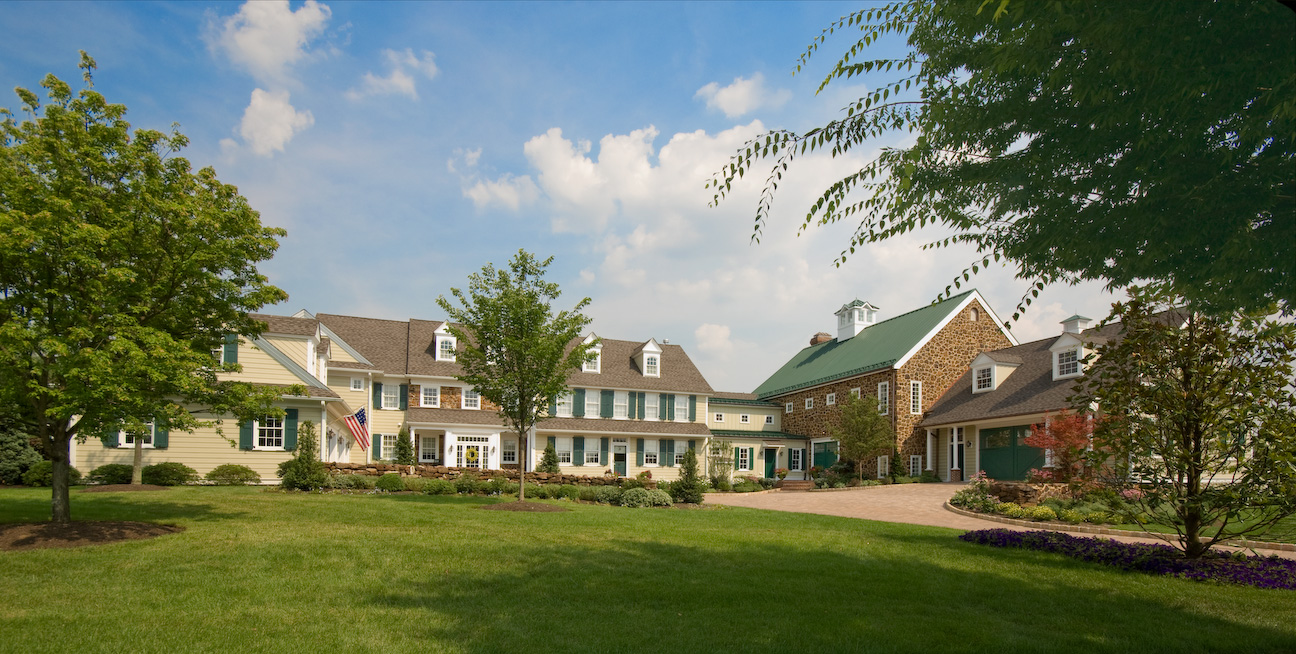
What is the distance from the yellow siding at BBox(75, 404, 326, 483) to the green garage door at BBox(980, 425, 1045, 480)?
25.6 metres

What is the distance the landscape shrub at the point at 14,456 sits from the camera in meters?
20.3

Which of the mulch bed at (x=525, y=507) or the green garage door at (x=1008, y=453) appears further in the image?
the green garage door at (x=1008, y=453)

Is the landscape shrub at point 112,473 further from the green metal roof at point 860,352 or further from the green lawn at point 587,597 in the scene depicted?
the green metal roof at point 860,352

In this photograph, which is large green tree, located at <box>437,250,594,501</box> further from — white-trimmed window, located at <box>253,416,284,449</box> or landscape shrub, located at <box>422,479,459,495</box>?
white-trimmed window, located at <box>253,416,284,449</box>

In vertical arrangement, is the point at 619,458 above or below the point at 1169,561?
below

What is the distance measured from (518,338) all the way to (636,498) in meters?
5.23

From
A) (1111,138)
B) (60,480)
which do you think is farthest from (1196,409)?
(60,480)

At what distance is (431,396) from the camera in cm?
3372

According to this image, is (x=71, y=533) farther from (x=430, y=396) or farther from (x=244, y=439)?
(x=430, y=396)

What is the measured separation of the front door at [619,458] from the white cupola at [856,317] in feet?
49.9

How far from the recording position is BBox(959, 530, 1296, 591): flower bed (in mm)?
9242

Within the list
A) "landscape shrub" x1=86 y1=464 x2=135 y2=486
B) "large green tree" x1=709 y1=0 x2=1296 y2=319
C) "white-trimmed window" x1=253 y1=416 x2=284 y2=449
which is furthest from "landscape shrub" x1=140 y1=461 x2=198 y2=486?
"large green tree" x1=709 y1=0 x2=1296 y2=319

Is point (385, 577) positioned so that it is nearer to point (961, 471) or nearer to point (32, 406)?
point (32, 406)

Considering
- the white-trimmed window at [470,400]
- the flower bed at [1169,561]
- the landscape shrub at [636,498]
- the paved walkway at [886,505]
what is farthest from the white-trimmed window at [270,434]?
the flower bed at [1169,561]
